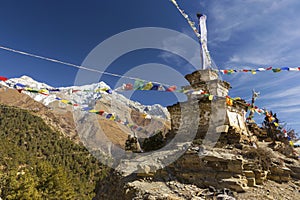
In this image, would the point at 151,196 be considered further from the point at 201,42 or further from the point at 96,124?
the point at 96,124

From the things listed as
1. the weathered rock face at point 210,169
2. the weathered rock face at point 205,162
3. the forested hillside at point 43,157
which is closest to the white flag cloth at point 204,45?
the weathered rock face at point 205,162

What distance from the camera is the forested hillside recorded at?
24250 mm

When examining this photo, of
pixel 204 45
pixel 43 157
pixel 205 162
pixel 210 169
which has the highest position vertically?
pixel 204 45

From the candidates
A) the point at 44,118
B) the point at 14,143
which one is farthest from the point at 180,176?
the point at 44,118

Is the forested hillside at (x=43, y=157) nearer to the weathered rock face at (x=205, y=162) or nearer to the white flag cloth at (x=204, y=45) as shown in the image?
the weathered rock face at (x=205, y=162)

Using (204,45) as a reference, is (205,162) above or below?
below

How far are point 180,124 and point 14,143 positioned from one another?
198ft

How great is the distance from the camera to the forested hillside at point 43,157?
2425cm

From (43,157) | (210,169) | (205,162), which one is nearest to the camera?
(210,169)

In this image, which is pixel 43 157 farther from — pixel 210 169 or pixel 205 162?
pixel 210 169

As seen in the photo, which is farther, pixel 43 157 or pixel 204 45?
pixel 43 157

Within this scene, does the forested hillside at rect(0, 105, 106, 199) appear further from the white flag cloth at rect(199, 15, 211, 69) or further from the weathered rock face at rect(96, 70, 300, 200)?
the white flag cloth at rect(199, 15, 211, 69)

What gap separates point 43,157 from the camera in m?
58.2

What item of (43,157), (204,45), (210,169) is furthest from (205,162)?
(43,157)
